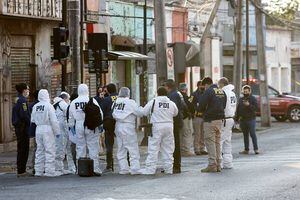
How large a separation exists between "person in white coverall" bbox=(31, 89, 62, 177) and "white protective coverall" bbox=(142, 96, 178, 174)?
1.88 metres

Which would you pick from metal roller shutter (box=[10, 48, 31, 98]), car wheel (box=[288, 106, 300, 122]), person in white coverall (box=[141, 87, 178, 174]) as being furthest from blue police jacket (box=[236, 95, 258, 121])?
car wheel (box=[288, 106, 300, 122])

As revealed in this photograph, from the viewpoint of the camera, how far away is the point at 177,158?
1836 cm

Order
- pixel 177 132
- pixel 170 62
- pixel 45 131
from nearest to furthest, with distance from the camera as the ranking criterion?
pixel 45 131 → pixel 177 132 → pixel 170 62

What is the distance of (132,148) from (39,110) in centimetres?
201

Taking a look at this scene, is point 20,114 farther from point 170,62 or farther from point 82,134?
point 170,62

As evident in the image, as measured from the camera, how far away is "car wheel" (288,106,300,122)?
41.3m

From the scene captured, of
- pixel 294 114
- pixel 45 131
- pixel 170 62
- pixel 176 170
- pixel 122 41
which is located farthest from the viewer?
pixel 294 114

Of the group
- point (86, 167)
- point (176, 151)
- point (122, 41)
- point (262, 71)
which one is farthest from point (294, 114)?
point (86, 167)

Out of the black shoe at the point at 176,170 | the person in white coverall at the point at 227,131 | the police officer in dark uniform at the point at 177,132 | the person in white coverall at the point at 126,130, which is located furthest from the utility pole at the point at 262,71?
the person in white coverall at the point at 126,130

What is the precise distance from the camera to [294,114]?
41438 mm

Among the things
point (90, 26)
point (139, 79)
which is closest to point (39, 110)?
point (90, 26)

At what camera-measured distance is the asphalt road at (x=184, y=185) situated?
47.0 ft

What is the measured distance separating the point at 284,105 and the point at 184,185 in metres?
26.1

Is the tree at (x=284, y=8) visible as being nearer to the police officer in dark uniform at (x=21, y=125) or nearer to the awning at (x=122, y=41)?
the awning at (x=122, y=41)
